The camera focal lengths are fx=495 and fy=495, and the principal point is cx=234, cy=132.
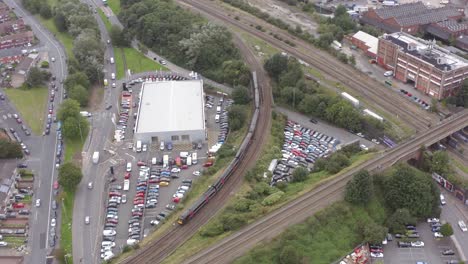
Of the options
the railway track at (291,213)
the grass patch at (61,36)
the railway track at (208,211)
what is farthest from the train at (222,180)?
the grass patch at (61,36)

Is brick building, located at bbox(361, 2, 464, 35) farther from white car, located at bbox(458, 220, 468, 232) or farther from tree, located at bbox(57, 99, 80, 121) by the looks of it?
tree, located at bbox(57, 99, 80, 121)

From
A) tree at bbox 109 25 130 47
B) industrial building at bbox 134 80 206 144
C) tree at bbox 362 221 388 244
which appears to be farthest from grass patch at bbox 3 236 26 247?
tree at bbox 109 25 130 47

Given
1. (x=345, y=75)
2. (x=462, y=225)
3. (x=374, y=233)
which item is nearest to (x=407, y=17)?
(x=345, y=75)

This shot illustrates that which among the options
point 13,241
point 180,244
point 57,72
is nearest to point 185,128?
point 180,244

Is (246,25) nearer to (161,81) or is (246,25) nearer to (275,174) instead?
(161,81)

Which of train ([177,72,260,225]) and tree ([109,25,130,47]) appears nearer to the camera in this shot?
train ([177,72,260,225])

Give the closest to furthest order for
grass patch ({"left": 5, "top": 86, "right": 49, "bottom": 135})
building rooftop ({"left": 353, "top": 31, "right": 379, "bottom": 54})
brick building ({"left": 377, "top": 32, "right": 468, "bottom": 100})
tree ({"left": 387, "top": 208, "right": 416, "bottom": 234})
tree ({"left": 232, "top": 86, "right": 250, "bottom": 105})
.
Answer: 1. tree ({"left": 387, "top": 208, "right": 416, "bottom": 234})
2. brick building ({"left": 377, "top": 32, "right": 468, "bottom": 100})
3. grass patch ({"left": 5, "top": 86, "right": 49, "bottom": 135})
4. tree ({"left": 232, "top": 86, "right": 250, "bottom": 105})
5. building rooftop ({"left": 353, "top": 31, "right": 379, "bottom": 54})

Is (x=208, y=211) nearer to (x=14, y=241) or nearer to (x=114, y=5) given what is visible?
(x=14, y=241)
